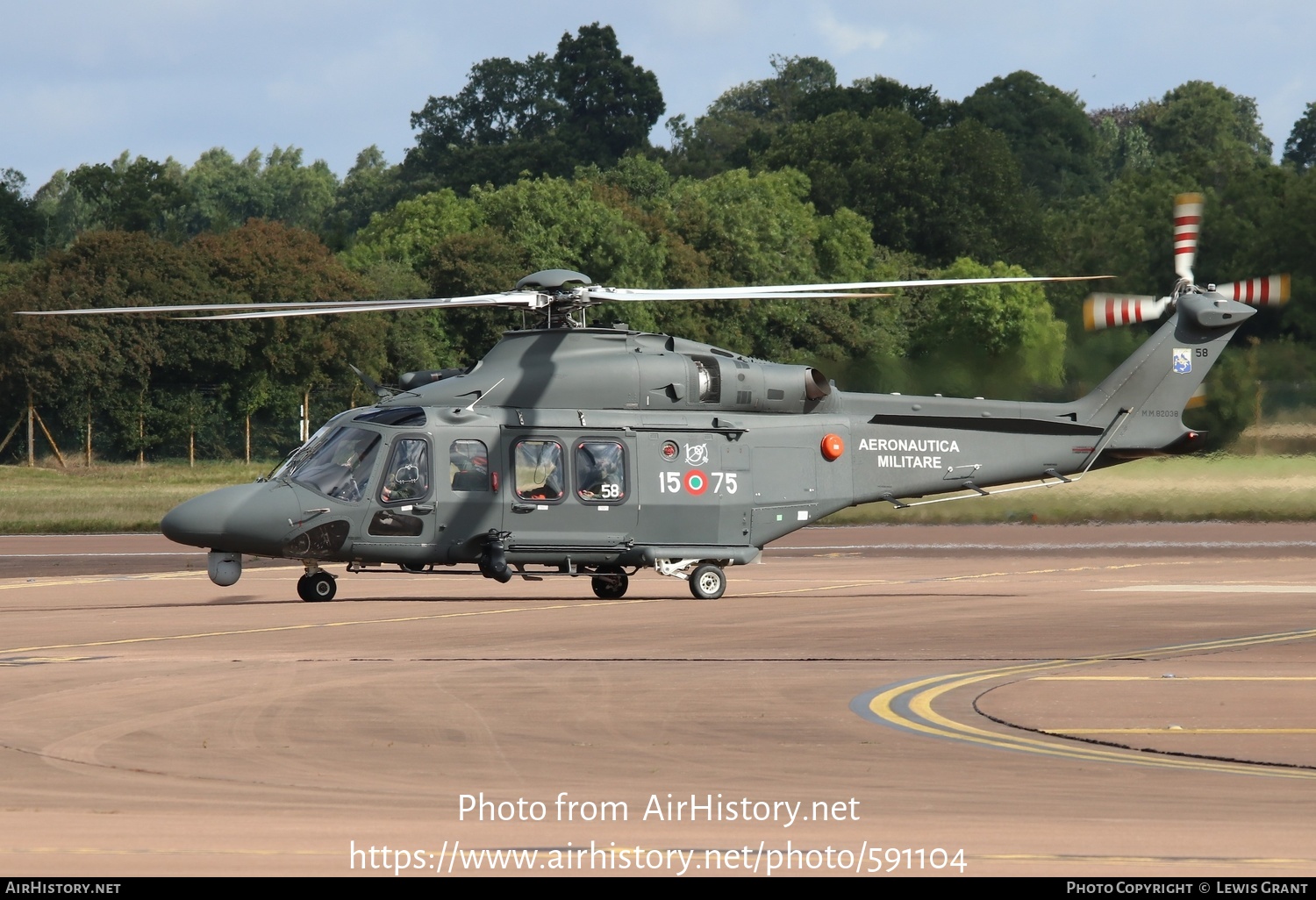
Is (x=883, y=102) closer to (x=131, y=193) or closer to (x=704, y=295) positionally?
(x=131, y=193)

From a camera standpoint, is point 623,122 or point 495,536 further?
point 623,122

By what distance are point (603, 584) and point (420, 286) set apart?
52.2 m

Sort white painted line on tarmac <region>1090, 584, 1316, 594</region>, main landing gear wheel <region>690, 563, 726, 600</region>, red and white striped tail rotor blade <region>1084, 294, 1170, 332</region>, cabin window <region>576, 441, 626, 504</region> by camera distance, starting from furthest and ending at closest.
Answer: red and white striped tail rotor blade <region>1084, 294, 1170, 332</region> < white painted line on tarmac <region>1090, 584, 1316, 594</region> < main landing gear wheel <region>690, 563, 726, 600</region> < cabin window <region>576, 441, 626, 504</region>

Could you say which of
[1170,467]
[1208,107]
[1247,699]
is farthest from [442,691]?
[1208,107]

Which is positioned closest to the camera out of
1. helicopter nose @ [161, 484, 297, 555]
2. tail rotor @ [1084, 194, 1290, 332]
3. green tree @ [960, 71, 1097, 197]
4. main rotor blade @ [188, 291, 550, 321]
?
main rotor blade @ [188, 291, 550, 321]

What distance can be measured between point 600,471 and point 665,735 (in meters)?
11.5

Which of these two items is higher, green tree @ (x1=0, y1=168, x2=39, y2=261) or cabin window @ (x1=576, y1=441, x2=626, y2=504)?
green tree @ (x1=0, y1=168, x2=39, y2=261)

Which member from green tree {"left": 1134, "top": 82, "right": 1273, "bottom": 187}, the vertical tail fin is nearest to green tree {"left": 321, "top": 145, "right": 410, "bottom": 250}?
green tree {"left": 1134, "top": 82, "right": 1273, "bottom": 187}

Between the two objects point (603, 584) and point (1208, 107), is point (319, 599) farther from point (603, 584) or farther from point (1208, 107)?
point (1208, 107)

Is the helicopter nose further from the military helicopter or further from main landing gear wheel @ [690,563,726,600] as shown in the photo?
main landing gear wheel @ [690,563,726,600]

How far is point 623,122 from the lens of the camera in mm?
138000

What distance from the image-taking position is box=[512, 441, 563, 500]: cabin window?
22609 millimetres

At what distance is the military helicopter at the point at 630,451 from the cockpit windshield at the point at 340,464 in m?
0.02

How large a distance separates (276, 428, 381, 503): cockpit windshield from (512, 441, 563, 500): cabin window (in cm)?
196
